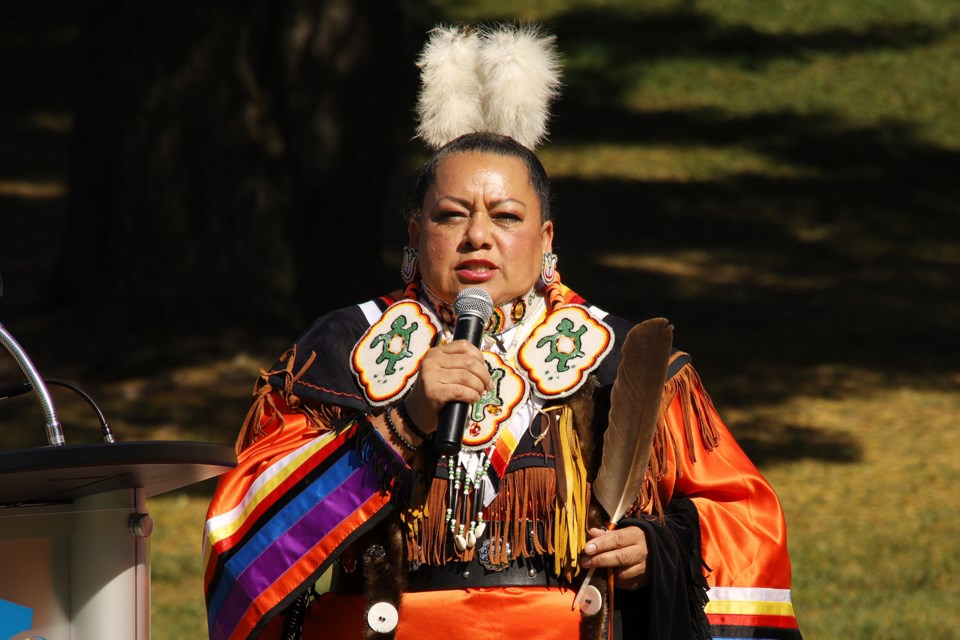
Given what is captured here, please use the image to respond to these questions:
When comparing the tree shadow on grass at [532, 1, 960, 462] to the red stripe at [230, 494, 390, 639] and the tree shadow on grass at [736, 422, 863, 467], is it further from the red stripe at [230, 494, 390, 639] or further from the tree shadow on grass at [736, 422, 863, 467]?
the red stripe at [230, 494, 390, 639]

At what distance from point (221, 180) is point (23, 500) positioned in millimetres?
7713

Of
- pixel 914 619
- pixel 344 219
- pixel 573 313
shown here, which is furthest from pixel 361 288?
pixel 573 313

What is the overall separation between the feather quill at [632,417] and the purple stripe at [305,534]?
1.72 feet

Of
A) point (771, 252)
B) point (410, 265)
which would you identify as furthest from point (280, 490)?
point (771, 252)

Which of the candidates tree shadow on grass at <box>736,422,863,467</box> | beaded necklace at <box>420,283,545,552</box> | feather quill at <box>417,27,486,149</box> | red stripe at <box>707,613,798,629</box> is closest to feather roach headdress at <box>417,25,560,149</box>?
feather quill at <box>417,27,486,149</box>

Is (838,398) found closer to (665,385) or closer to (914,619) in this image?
(914,619)

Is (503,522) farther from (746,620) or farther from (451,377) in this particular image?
(746,620)

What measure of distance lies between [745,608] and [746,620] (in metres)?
0.03

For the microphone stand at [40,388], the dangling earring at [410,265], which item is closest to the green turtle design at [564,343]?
the dangling earring at [410,265]

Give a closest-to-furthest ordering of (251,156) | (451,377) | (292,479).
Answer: (451,377) < (292,479) < (251,156)

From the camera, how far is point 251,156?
10094 mm

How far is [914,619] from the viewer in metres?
6.56

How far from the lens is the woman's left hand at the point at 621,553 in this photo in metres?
3.12

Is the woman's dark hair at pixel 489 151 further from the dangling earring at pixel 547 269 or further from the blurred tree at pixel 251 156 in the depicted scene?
the blurred tree at pixel 251 156
